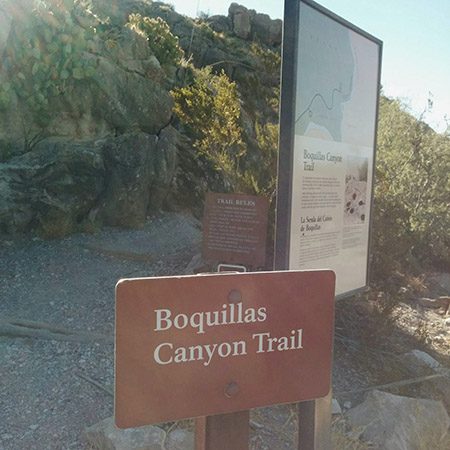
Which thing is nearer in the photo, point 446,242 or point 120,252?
point 120,252

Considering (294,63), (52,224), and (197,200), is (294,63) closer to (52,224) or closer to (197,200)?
(52,224)

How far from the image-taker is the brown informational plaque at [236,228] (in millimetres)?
4426

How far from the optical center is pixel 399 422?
3389 millimetres

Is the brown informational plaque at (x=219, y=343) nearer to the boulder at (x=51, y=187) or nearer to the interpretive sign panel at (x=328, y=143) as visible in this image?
the interpretive sign panel at (x=328, y=143)

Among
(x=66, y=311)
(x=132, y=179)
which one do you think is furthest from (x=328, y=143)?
(x=132, y=179)

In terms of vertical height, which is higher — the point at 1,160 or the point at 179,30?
the point at 179,30

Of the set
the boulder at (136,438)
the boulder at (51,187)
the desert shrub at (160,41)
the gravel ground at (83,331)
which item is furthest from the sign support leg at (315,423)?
the desert shrub at (160,41)

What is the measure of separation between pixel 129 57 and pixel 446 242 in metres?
6.12

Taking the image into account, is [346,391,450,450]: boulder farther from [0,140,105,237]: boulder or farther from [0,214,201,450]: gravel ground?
[0,140,105,237]: boulder

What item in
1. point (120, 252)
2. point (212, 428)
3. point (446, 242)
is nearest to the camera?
point (212, 428)

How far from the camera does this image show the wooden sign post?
4.56ft

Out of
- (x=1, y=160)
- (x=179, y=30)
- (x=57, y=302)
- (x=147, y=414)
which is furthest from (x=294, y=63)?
(x=179, y=30)

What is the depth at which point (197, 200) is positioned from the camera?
803 cm

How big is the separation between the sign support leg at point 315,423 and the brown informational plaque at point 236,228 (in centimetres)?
247
